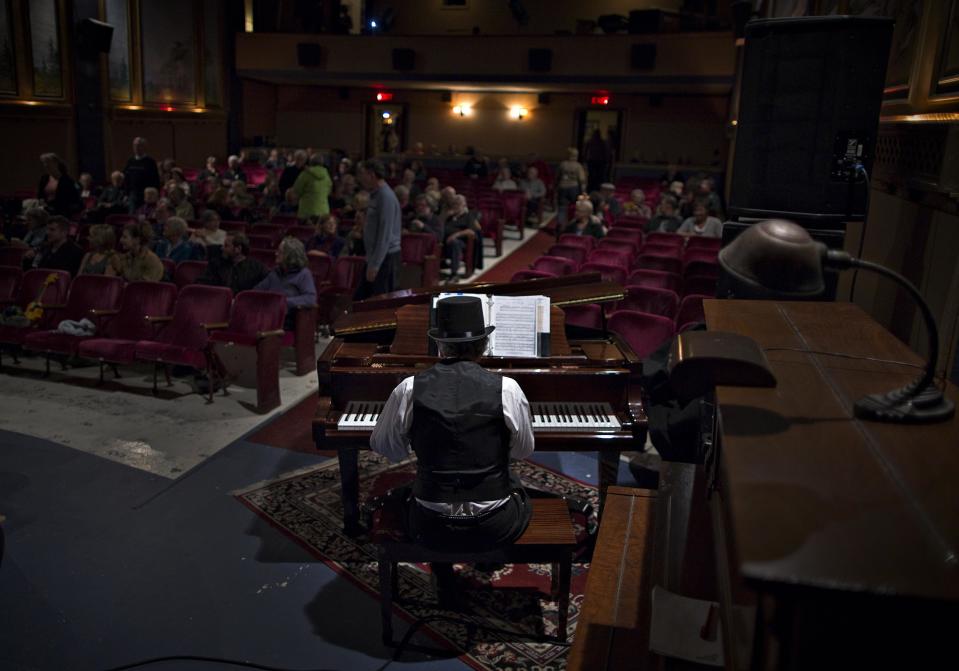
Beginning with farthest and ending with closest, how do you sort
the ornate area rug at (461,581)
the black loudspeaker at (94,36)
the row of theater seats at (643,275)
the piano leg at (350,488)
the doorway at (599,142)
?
1. the doorway at (599,142)
2. the black loudspeaker at (94,36)
3. the row of theater seats at (643,275)
4. the piano leg at (350,488)
5. the ornate area rug at (461,581)

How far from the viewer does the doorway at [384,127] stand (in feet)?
70.3

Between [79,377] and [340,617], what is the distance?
407 cm

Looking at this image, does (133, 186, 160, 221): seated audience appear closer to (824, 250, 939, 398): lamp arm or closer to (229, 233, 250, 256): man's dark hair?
(229, 233, 250, 256): man's dark hair

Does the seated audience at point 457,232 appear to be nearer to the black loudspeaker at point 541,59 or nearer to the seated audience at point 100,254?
the seated audience at point 100,254

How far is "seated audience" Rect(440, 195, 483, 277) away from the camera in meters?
9.45

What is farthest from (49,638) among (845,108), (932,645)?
(845,108)

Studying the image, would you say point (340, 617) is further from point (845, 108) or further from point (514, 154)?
point (514, 154)

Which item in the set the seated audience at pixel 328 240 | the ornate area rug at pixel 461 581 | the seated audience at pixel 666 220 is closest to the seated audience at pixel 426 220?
the seated audience at pixel 328 240

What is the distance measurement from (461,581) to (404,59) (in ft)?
53.8

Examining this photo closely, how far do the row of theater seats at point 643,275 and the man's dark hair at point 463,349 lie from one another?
154cm

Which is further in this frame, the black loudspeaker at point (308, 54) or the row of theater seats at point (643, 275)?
the black loudspeaker at point (308, 54)

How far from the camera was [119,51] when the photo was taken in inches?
594

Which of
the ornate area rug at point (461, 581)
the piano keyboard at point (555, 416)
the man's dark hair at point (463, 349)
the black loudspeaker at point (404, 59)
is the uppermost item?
the black loudspeaker at point (404, 59)

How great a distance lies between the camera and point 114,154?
15016 mm
